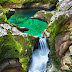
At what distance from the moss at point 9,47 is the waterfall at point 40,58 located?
191 cm

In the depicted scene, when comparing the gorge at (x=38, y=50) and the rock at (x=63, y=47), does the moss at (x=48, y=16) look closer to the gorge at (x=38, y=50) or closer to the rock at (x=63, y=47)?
the gorge at (x=38, y=50)

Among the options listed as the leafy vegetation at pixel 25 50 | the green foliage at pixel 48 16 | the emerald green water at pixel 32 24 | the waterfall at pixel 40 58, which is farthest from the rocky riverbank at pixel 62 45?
the green foliage at pixel 48 16

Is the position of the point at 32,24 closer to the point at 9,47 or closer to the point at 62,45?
the point at 9,47

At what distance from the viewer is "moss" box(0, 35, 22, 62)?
25.8 feet

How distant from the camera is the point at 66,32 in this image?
733cm

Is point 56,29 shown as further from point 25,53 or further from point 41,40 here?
point 25,53

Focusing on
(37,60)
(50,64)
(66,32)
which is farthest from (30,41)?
(66,32)

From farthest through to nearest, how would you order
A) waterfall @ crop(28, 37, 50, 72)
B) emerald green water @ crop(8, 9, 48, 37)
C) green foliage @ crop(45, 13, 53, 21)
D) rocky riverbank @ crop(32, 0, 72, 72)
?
green foliage @ crop(45, 13, 53, 21), emerald green water @ crop(8, 9, 48, 37), waterfall @ crop(28, 37, 50, 72), rocky riverbank @ crop(32, 0, 72, 72)

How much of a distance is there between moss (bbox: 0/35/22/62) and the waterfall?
1.91 m

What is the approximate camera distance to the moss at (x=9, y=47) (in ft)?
25.8

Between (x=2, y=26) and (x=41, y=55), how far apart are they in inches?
195

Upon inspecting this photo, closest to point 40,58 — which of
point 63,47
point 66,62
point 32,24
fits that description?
point 63,47

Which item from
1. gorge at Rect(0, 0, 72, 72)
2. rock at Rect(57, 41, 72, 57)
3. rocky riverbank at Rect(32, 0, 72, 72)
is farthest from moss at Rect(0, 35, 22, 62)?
rock at Rect(57, 41, 72, 57)

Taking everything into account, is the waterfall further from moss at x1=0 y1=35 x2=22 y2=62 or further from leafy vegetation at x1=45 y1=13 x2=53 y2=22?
leafy vegetation at x1=45 y1=13 x2=53 y2=22
